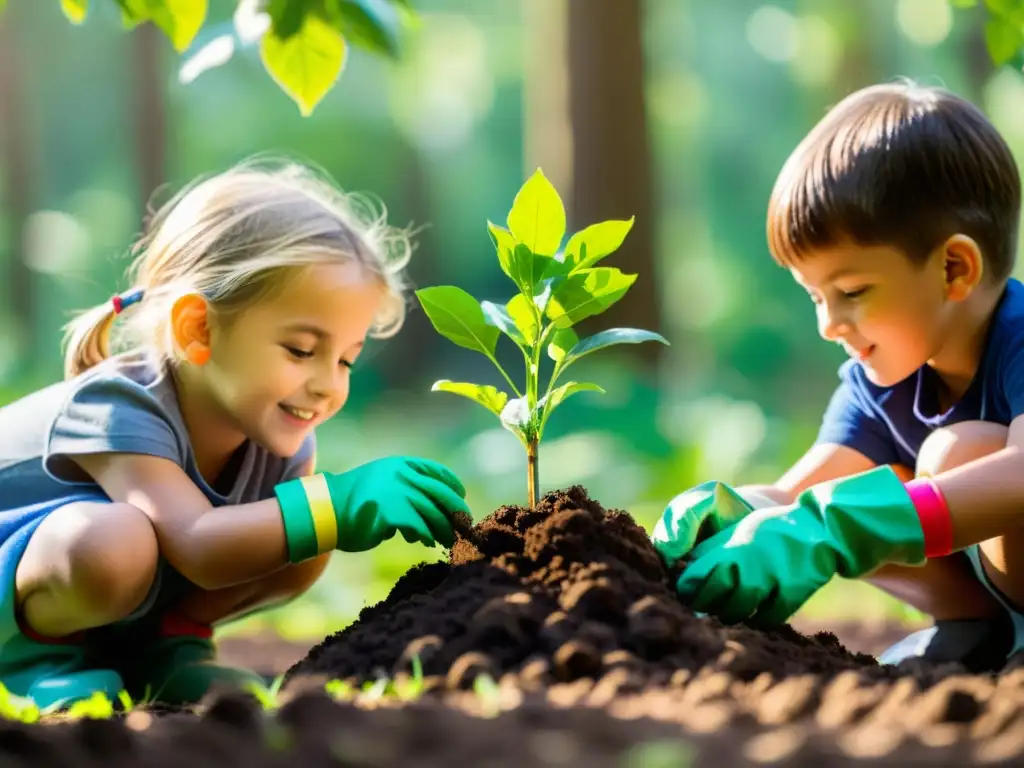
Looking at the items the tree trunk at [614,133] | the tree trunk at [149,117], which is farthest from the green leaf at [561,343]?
the tree trunk at [149,117]

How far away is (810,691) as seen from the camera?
3.71 ft

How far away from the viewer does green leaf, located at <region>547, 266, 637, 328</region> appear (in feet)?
5.68

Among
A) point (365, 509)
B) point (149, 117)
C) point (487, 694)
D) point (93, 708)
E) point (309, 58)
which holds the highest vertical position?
point (149, 117)

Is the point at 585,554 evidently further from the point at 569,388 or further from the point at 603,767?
the point at 603,767

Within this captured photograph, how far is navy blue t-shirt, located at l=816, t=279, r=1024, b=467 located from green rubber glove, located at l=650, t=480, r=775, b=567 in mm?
448

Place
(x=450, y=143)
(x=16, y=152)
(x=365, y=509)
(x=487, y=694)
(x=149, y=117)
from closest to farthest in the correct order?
1. (x=487, y=694)
2. (x=365, y=509)
3. (x=149, y=117)
4. (x=16, y=152)
5. (x=450, y=143)

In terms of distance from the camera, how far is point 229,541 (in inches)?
71.7

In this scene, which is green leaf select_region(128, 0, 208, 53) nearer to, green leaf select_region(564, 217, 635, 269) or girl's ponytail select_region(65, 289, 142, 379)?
girl's ponytail select_region(65, 289, 142, 379)

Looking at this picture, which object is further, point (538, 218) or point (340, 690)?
point (538, 218)

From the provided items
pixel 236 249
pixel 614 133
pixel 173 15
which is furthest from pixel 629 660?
pixel 614 133

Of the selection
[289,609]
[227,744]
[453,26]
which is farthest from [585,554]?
[453,26]

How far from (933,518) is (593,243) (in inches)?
25.8

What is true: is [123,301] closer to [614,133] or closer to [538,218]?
[538,218]

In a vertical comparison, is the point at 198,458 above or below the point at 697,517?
above
